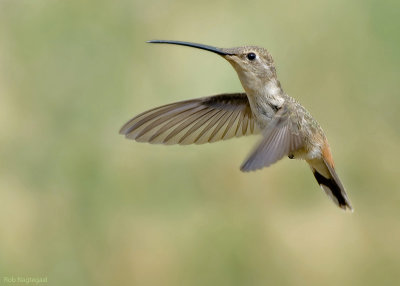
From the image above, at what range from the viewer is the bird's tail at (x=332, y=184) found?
2574mm

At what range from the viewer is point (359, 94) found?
4328 mm

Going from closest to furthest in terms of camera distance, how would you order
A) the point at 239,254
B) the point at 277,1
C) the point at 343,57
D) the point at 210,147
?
1. the point at 239,254
2. the point at 210,147
3. the point at 343,57
4. the point at 277,1

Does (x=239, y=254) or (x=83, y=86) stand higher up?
(x=83, y=86)

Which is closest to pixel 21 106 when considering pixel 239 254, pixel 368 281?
pixel 239 254

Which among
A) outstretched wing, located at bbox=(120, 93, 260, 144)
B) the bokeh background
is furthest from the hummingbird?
the bokeh background

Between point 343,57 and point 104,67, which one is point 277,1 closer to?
point 343,57

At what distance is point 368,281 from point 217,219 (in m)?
0.80

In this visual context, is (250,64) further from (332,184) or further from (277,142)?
(332,184)

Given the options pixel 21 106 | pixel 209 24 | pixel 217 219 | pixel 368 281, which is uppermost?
pixel 209 24

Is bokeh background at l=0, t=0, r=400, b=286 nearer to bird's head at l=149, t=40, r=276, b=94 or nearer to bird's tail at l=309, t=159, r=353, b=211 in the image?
bird's tail at l=309, t=159, r=353, b=211

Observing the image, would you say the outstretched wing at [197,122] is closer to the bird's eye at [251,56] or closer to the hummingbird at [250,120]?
the hummingbird at [250,120]

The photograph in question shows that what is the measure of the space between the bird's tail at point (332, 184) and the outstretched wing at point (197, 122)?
0.80 ft

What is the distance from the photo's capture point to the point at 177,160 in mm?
4039

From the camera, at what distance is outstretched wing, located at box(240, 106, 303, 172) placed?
197 centimetres
